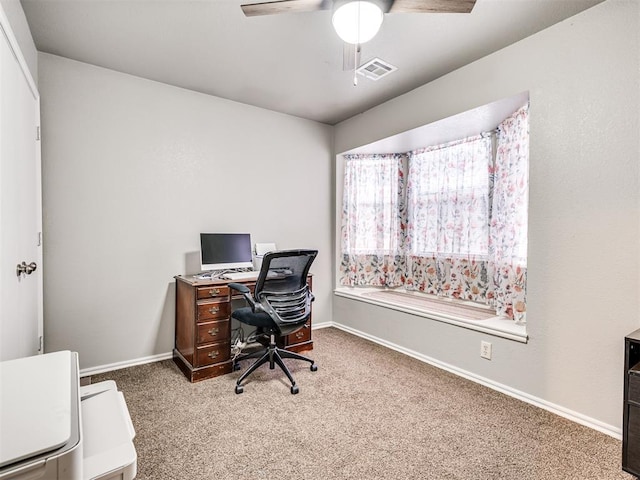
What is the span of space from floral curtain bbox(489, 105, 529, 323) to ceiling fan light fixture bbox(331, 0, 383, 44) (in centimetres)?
155

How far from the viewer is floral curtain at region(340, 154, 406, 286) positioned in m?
3.88

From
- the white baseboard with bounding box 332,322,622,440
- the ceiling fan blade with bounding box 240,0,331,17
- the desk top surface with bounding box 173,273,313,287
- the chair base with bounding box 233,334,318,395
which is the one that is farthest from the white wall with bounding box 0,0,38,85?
the white baseboard with bounding box 332,322,622,440

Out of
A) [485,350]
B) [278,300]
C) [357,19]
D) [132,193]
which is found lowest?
[485,350]

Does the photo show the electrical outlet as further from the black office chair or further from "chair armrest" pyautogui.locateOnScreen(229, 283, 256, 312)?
"chair armrest" pyautogui.locateOnScreen(229, 283, 256, 312)

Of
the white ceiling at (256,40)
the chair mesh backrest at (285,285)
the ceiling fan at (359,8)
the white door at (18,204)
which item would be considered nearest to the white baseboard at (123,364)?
the white door at (18,204)

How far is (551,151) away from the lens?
2115 mm

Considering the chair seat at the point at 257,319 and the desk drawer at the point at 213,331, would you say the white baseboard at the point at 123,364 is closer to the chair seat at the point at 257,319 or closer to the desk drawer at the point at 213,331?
the desk drawer at the point at 213,331

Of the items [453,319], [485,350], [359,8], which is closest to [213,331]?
[453,319]

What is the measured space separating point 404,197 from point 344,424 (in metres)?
2.66

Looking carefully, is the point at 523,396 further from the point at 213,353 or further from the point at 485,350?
the point at 213,353

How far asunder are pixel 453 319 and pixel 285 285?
4.59ft

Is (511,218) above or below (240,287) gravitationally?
above

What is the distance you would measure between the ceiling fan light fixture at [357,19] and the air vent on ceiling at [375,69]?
2.84 feet

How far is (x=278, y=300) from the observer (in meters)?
2.47
